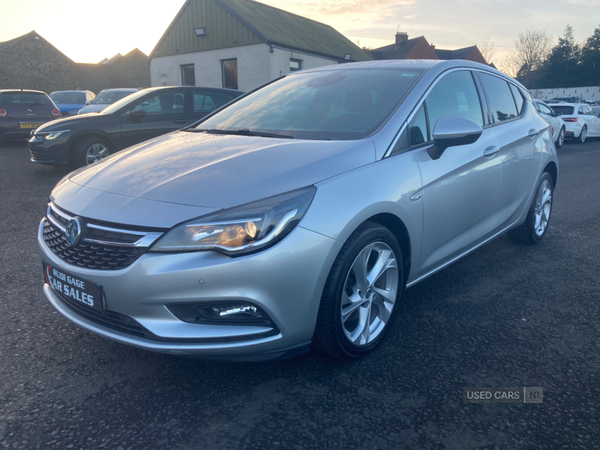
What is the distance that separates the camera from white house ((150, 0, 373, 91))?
22203 millimetres

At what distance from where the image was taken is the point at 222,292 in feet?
6.75

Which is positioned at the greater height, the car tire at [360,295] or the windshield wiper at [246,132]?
the windshield wiper at [246,132]

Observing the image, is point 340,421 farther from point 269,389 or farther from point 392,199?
point 392,199

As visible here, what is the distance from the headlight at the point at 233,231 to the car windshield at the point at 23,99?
12.8 metres

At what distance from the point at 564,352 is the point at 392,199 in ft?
4.35

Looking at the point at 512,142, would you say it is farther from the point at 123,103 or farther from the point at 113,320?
the point at 123,103

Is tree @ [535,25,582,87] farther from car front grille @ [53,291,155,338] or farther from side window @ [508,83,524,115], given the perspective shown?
car front grille @ [53,291,155,338]

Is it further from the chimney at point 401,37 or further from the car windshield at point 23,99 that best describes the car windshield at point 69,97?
the chimney at point 401,37

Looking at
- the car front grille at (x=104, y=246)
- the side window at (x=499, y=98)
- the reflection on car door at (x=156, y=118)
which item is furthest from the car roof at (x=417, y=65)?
the reflection on car door at (x=156, y=118)

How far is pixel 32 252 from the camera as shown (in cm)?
431

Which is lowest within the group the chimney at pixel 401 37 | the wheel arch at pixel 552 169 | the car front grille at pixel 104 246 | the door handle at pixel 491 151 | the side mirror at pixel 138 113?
the wheel arch at pixel 552 169

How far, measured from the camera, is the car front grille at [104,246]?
2.10 m

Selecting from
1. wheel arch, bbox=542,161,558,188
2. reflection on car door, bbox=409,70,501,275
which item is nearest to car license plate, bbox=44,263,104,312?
reflection on car door, bbox=409,70,501,275

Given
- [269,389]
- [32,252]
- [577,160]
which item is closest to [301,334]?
[269,389]
